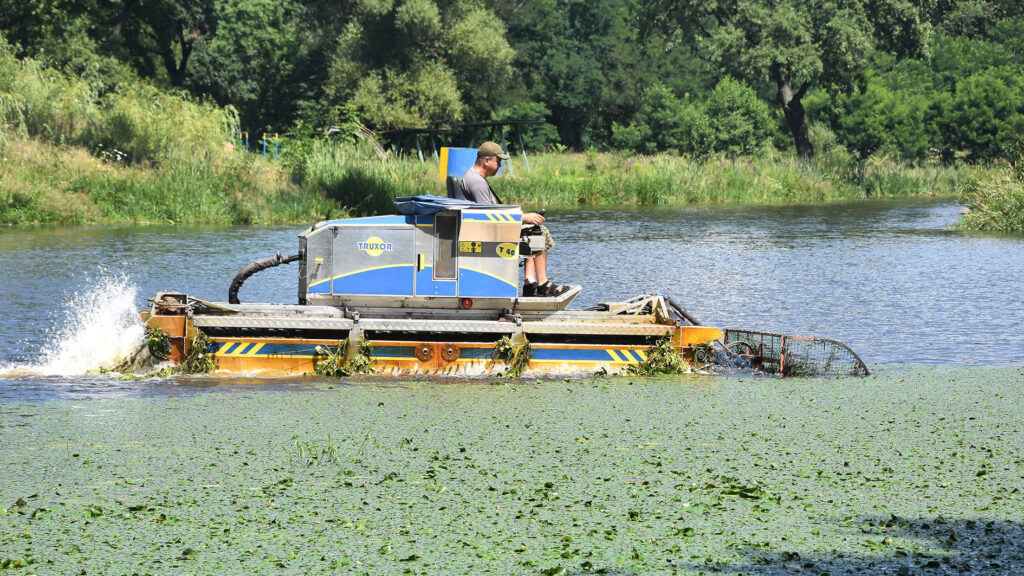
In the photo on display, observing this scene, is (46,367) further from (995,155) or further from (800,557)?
(995,155)

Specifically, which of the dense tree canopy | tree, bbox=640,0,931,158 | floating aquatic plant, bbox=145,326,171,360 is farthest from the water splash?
tree, bbox=640,0,931,158

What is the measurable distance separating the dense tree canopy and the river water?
659 inches

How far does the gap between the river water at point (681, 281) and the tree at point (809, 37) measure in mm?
15747

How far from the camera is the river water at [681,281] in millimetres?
12672

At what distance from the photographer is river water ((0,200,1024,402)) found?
12672mm

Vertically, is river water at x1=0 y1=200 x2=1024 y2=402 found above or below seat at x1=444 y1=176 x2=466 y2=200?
below

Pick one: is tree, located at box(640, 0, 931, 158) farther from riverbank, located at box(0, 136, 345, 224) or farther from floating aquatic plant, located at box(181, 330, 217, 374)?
floating aquatic plant, located at box(181, 330, 217, 374)

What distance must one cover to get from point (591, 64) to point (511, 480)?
6086 cm

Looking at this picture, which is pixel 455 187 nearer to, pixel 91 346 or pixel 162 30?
pixel 91 346

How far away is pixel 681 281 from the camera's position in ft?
62.7

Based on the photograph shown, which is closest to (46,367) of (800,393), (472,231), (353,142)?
(472,231)

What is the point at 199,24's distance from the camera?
6041 cm

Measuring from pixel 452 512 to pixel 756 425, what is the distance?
3374 mm

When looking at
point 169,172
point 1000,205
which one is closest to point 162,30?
point 169,172
